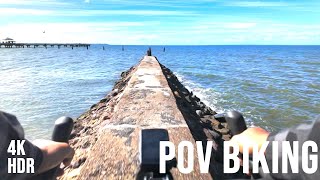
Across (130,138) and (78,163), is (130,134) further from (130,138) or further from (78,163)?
(78,163)

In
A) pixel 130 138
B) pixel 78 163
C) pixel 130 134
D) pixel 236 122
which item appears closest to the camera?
pixel 236 122

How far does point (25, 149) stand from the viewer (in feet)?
5.25

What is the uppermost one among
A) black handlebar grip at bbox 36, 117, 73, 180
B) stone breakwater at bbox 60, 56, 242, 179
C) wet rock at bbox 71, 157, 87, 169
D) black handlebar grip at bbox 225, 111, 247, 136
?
black handlebar grip at bbox 225, 111, 247, 136

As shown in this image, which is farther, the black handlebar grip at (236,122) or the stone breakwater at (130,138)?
the stone breakwater at (130,138)

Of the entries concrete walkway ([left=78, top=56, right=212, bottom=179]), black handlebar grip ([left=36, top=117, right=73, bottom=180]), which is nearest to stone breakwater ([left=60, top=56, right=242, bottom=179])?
concrete walkway ([left=78, top=56, right=212, bottom=179])

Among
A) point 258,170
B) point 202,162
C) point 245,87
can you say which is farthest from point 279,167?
point 245,87

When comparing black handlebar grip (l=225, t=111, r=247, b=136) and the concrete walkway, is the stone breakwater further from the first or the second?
black handlebar grip (l=225, t=111, r=247, b=136)

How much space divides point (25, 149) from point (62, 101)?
483 inches

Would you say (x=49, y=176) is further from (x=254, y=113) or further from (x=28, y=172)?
(x=254, y=113)

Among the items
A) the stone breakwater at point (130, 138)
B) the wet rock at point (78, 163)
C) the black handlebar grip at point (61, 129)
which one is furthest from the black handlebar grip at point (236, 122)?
the wet rock at point (78, 163)

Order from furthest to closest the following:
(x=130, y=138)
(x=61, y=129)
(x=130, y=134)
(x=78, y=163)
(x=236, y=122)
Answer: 1. (x=78, y=163)
2. (x=130, y=134)
3. (x=130, y=138)
4. (x=61, y=129)
5. (x=236, y=122)

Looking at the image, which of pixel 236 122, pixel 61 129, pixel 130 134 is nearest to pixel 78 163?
pixel 130 134

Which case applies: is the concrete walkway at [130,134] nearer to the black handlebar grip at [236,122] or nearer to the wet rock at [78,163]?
the wet rock at [78,163]

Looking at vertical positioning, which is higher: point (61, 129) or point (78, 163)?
point (61, 129)
